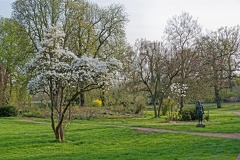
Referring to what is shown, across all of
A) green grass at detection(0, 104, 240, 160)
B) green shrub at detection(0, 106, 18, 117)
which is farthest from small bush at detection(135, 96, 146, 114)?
green grass at detection(0, 104, 240, 160)

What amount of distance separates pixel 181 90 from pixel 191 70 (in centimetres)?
548

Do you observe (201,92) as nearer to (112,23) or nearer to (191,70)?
(191,70)

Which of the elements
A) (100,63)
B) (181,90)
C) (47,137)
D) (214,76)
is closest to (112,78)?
(100,63)

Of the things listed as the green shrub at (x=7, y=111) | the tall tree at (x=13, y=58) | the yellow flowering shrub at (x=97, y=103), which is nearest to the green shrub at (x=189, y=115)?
the yellow flowering shrub at (x=97, y=103)

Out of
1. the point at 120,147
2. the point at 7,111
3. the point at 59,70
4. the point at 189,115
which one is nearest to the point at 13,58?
the point at 7,111

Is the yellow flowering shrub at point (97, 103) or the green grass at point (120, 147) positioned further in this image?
the yellow flowering shrub at point (97, 103)

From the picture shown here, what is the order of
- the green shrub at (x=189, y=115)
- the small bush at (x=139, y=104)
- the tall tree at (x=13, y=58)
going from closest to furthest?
the green shrub at (x=189, y=115), the tall tree at (x=13, y=58), the small bush at (x=139, y=104)

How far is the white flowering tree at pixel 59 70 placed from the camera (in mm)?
14344

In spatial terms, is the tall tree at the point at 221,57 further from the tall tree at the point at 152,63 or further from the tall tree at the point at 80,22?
the tall tree at the point at 80,22

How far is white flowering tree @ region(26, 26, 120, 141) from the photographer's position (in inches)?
565

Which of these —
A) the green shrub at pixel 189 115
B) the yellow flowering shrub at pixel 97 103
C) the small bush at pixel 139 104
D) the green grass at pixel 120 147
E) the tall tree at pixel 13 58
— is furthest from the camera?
the yellow flowering shrub at pixel 97 103

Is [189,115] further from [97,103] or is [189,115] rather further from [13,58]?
[13,58]

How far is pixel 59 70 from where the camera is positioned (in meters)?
14.9

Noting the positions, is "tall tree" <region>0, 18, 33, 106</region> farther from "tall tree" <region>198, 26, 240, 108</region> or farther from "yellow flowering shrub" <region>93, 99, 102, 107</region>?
"tall tree" <region>198, 26, 240, 108</region>
